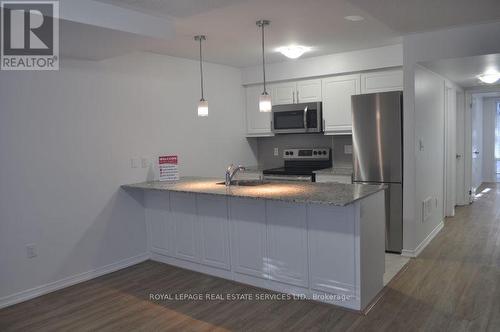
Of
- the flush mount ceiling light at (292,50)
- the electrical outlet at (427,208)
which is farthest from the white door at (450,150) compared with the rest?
the flush mount ceiling light at (292,50)

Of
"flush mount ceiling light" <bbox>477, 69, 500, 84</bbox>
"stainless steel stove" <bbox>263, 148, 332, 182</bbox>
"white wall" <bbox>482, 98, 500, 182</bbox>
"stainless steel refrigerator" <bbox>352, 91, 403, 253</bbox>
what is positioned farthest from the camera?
"white wall" <bbox>482, 98, 500, 182</bbox>

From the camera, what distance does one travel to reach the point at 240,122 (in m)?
5.84

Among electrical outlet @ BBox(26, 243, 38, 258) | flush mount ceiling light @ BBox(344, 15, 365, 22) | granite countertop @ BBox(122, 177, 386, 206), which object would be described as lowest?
electrical outlet @ BBox(26, 243, 38, 258)

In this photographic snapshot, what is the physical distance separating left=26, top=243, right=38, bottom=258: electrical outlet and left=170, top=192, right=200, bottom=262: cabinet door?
1.31 metres

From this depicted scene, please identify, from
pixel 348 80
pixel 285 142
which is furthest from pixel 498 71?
pixel 285 142

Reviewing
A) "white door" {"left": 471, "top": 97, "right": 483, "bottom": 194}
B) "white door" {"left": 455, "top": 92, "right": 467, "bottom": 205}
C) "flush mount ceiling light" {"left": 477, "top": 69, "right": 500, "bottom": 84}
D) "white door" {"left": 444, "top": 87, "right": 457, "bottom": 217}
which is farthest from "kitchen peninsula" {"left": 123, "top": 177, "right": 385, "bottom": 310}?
"white door" {"left": 471, "top": 97, "right": 483, "bottom": 194}

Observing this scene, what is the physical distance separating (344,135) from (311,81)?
878mm

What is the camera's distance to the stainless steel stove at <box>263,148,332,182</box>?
5.29m

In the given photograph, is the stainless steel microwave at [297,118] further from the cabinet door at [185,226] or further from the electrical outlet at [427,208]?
the cabinet door at [185,226]

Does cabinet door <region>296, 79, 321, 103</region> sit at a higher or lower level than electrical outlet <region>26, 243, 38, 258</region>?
higher

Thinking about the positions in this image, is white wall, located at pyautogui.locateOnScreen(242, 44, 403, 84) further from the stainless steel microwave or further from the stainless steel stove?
the stainless steel stove

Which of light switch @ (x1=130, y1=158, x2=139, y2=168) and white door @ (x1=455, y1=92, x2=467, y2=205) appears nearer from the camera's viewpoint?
light switch @ (x1=130, y1=158, x2=139, y2=168)

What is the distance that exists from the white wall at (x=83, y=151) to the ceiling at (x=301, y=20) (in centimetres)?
43

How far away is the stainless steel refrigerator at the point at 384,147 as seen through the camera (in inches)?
169
